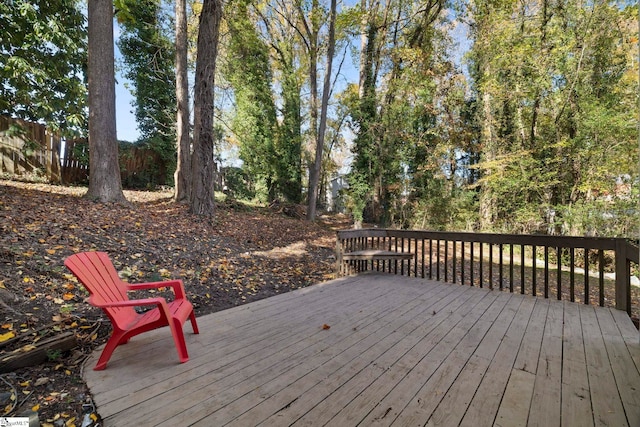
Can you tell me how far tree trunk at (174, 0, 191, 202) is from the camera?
7.58 meters

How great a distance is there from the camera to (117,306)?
1.85 meters

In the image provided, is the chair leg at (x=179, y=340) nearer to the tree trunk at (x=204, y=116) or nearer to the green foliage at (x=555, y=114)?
the tree trunk at (x=204, y=116)

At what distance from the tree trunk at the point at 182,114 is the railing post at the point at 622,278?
7.89 meters

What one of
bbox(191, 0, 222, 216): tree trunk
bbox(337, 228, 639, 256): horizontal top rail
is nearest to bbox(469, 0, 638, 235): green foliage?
bbox(337, 228, 639, 256): horizontal top rail

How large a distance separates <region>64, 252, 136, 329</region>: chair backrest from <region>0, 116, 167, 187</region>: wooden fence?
6.35 meters

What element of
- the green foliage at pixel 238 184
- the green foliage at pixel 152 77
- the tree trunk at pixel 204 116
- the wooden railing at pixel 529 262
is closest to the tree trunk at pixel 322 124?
the green foliage at pixel 238 184

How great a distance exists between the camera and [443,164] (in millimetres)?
9859

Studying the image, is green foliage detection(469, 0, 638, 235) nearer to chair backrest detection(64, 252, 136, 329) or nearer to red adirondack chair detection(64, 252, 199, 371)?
red adirondack chair detection(64, 252, 199, 371)

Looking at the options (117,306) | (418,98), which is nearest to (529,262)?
(418,98)

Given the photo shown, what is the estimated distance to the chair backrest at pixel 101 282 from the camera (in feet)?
6.10

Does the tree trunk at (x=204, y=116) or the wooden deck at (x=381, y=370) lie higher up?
the tree trunk at (x=204, y=116)

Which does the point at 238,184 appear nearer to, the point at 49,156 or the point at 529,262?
the point at 49,156

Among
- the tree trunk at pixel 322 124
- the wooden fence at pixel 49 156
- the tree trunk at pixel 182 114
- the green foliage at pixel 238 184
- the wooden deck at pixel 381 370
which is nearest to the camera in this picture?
the wooden deck at pixel 381 370

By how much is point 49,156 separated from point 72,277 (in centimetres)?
678
